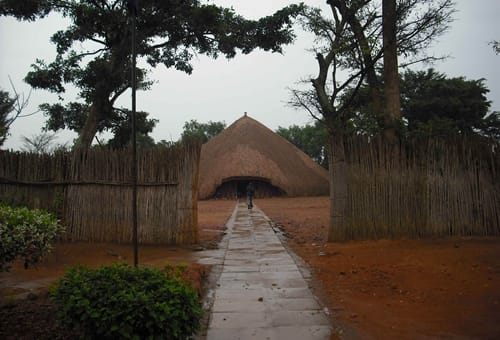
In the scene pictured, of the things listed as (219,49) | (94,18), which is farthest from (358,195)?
(94,18)

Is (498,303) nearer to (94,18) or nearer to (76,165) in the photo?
(76,165)

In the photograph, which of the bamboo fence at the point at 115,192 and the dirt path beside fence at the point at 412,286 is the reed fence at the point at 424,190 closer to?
the dirt path beside fence at the point at 412,286

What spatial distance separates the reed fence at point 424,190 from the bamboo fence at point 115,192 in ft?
11.1

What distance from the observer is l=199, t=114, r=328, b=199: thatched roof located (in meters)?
33.7

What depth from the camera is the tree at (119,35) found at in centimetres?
996

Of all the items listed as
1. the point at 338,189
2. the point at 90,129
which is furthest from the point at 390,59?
the point at 90,129

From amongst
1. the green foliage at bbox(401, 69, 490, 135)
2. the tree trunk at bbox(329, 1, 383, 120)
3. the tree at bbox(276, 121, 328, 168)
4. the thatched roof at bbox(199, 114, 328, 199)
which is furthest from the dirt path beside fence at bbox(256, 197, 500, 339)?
the tree at bbox(276, 121, 328, 168)

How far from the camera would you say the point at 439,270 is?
5.86 metres

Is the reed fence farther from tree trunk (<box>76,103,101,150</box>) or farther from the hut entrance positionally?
the hut entrance

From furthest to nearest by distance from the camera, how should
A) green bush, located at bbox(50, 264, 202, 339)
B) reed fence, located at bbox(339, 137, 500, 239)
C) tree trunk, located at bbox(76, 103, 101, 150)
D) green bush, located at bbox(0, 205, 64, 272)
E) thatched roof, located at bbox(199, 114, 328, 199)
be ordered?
1. thatched roof, located at bbox(199, 114, 328, 199)
2. tree trunk, located at bbox(76, 103, 101, 150)
3. reed fence, located at bbox(339, 137, 500, 239)
4. green bush, located at bbox(0, 205, 64, 272)
5. green bush, located at bbox(50, 264, 202, 339)

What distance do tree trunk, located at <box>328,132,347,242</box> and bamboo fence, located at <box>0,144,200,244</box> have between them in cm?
283

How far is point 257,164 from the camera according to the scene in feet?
113

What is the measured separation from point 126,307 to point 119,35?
9.15 m

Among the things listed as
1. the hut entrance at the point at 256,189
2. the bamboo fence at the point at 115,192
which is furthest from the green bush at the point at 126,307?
the hut entrance at the point at 256,189
